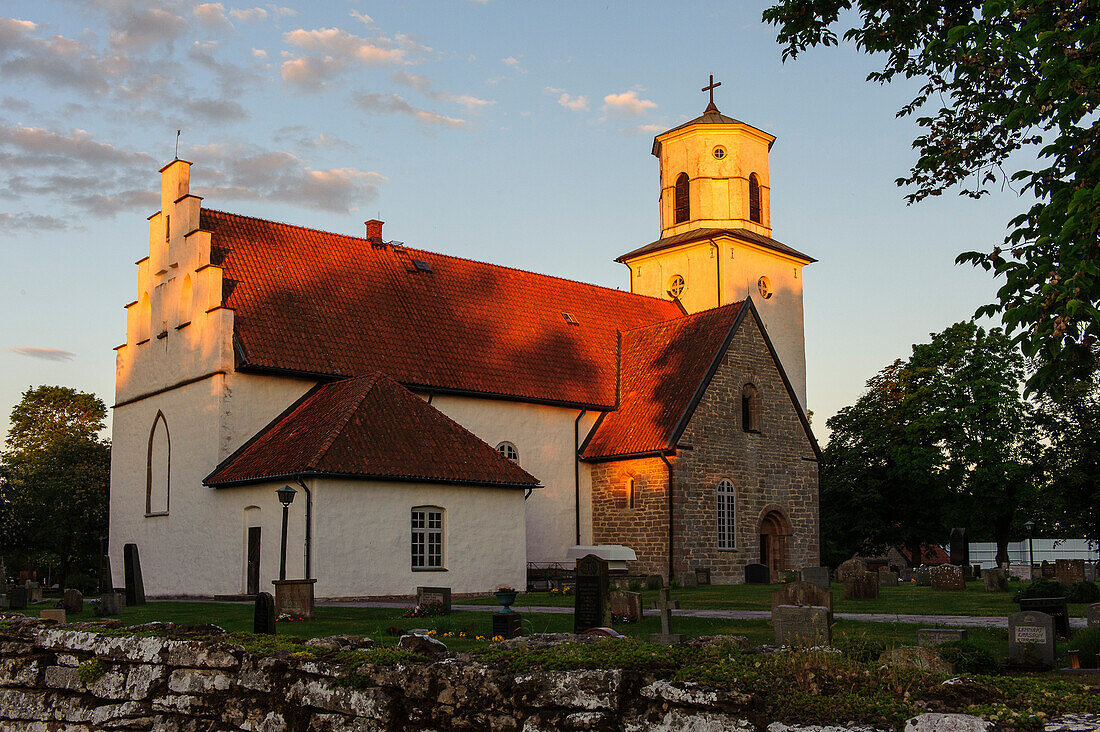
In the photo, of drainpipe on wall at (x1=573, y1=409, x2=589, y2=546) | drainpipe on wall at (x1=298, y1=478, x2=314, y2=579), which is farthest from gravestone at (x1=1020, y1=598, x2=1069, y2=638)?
drainpipe on wall at (x1=573, y1=409, x2=589, y2=546)

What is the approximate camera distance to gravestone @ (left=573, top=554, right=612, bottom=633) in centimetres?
1470

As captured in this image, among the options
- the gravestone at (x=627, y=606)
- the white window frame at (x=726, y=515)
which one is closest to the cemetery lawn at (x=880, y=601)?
the gravestone at (x=627, y=606)

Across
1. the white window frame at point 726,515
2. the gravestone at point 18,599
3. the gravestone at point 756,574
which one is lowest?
the gravestone at point 756,574

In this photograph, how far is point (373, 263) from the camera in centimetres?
3150

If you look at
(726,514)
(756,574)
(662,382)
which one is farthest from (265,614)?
(662,382)

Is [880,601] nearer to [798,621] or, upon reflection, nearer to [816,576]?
[816,576]

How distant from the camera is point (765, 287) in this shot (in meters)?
40.0

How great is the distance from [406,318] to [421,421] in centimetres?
562

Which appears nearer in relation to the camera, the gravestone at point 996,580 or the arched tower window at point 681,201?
the gravestone at point 996,580

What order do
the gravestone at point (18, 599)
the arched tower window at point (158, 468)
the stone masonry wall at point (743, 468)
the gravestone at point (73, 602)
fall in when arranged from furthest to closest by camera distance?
the stone masonry wall at point (743, 468)
the arched tower window at point (158, 468)
the gravestone at point (18, 599)
the gravestone at point (73, 602)

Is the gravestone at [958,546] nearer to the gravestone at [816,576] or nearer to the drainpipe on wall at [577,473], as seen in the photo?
the gravestone at [816,576]

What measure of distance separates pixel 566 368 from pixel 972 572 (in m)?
14.1

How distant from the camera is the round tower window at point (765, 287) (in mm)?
39750

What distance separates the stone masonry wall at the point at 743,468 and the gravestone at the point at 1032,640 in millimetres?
19165
